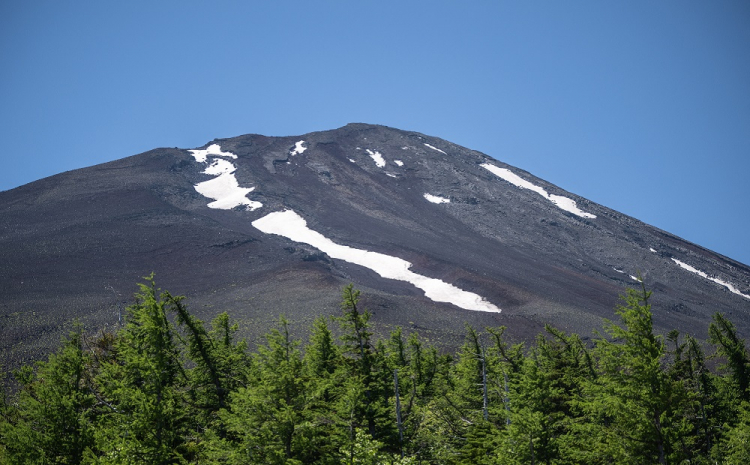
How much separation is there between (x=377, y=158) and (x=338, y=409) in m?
112

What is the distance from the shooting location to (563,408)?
22484 millimetres

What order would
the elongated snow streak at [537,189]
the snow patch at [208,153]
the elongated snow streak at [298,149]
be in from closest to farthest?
the elongated snow streak at [537,189], the snow patch at [208,153], the elongated snow streak at [298,149]

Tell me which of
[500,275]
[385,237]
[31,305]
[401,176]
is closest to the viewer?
[31,305]

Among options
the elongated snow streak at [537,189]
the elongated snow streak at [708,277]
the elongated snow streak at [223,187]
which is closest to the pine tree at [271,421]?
the elongated snow streak at [223,187]

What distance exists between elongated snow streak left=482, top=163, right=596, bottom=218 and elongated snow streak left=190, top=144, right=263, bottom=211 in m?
58.8

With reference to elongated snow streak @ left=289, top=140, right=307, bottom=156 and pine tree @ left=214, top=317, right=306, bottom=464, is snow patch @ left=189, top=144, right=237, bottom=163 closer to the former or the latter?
elongated snow streak @ left=289, top=140, right=307, bottom=156

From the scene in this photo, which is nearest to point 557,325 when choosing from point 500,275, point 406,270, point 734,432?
point 500,275

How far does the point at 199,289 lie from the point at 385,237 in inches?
1343

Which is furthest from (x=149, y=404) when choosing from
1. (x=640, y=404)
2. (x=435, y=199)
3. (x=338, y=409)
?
(x=435, y=199)

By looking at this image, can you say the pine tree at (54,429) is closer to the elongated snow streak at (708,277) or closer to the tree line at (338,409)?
the tree line at (338,409)

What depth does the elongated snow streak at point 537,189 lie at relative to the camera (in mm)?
111562

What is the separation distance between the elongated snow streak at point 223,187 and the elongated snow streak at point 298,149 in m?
12.9

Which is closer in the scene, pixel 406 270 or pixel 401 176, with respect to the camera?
pixel 406 270

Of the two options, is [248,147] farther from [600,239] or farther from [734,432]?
[734,432]
